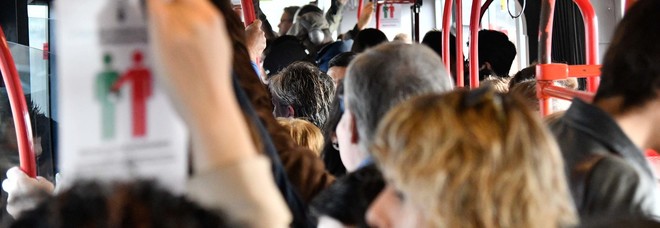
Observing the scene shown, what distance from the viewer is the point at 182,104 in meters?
0.62

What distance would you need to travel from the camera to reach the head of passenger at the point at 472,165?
96 cm

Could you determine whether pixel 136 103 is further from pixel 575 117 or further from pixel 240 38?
pixel 575 117

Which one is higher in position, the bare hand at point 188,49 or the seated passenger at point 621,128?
the bare hand at point 188,49

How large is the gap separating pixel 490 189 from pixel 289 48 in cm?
484

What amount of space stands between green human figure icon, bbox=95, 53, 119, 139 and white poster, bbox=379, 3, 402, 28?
7178 millimetres

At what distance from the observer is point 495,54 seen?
18.4 feet

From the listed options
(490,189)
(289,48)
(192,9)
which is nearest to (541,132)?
(490,189)

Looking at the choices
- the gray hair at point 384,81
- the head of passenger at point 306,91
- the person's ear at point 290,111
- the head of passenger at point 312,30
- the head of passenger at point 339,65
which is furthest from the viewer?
the head of passenger at point 312,30

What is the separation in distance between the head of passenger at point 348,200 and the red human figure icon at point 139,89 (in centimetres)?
67

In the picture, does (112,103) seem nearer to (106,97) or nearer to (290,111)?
(106,97)

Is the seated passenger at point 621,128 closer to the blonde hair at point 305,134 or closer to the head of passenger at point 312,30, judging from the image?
the blonde hair at point 305,134

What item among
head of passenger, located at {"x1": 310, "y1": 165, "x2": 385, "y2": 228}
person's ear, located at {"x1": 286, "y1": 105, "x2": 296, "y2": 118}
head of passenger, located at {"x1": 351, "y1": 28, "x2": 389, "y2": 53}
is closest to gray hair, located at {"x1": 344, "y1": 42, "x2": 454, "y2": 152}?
head of passenger, located at {"x1": 310, "y1": 165, "x2": 385, "y2": 228}

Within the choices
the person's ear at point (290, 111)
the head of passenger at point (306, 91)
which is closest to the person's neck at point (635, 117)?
the head of passenger at point (306, 91)

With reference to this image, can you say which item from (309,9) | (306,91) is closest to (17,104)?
(306,91)
